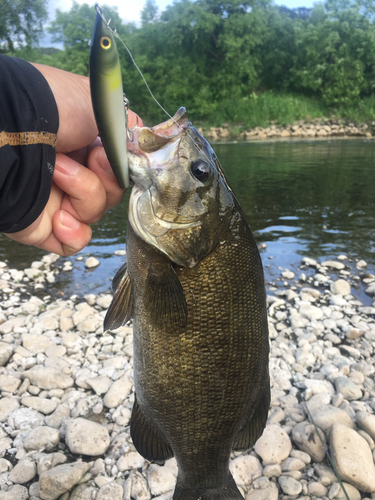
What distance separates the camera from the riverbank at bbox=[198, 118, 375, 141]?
103 feet

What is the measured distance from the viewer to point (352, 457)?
2.78 m

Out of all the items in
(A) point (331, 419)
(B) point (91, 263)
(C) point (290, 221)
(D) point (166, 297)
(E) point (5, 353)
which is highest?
(D) point (166, 297)

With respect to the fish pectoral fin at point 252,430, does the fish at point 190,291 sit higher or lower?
higher

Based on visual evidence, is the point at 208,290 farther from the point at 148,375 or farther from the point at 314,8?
the point at 314,8

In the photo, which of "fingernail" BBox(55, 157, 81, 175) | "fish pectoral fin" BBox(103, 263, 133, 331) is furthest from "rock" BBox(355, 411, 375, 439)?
"fingernail" BBox(55, 157, 81, 175)

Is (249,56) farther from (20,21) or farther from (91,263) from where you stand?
(91,263)

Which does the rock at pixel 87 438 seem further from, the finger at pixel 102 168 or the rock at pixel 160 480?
the finger at pixel 102 168

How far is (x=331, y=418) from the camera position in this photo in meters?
3.14

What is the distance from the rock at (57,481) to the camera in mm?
2639

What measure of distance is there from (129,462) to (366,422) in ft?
6.19

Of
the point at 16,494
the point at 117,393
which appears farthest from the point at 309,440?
the point at 16,494

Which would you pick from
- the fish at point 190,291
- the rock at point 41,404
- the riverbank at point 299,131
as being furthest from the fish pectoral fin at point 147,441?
the riverbank at point 299,131

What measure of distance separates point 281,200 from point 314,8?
3955cm

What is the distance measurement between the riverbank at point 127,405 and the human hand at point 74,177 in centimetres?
176
